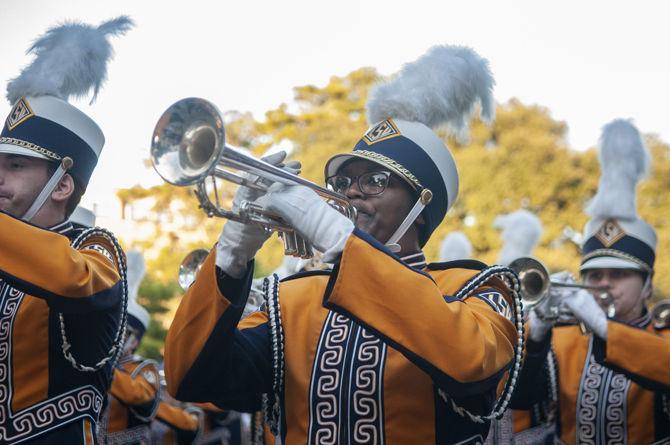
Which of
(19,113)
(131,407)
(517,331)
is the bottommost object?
(517,331)

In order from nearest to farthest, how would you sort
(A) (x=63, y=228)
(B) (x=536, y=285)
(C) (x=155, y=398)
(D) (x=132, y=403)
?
(A) (x=63, y=228) → (B) (x=536, y=285) → (D) (x=132, y=403) → (C) (x=155, y=398)

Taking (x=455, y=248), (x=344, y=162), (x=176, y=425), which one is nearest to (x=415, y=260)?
(x=344, y=162)

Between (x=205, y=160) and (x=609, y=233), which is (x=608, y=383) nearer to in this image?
(x=609, y=233)

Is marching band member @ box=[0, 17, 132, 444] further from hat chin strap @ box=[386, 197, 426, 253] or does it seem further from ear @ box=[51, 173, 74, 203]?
hat chin strap @ box=[386, 197, 426, 253]

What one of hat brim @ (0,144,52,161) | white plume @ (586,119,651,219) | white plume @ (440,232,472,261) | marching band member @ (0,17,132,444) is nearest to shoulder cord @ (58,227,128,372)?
marching band member @ (0,17,132,444)

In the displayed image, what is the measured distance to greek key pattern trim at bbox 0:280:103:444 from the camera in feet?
11.1

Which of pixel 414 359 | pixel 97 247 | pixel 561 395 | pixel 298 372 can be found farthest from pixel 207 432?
pixel 414 359

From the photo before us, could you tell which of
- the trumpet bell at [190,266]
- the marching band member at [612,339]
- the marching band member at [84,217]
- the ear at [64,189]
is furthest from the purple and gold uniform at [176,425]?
the ear at [64,189]

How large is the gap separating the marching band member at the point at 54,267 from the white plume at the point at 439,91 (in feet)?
4.18

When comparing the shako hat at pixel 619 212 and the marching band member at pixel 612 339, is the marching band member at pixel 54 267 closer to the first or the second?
the marching band member at pixel 612 339

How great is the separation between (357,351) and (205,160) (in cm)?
87

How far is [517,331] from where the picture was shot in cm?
303

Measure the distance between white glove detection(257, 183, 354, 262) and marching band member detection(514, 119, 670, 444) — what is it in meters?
2.48

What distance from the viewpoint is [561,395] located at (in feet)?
17.9
